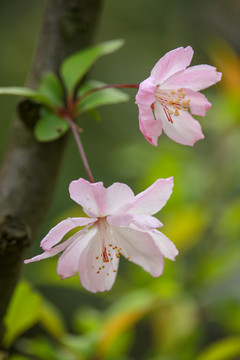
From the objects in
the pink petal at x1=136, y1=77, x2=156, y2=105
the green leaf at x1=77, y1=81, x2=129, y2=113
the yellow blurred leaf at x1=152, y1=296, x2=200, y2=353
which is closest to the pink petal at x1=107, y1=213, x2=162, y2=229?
the pink petal at x1=136, y1=77, x2=156, y2=105

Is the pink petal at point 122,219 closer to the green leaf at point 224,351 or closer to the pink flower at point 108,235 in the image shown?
the pink flower at point 108,235

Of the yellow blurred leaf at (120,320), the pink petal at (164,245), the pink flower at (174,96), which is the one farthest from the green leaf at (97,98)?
the yellow blurred leaf at (120,320)

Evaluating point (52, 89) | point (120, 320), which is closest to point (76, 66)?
point (52, 89)

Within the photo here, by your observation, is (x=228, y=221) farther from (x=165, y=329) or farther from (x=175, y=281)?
(x=165, y=329)

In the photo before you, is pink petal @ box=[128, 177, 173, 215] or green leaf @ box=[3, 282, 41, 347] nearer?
pink petal @ box=[128, 177, 173, 215]

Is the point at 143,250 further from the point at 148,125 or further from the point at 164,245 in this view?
the point at 148,125

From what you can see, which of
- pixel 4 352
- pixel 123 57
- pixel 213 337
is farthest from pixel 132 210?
pixel 123 57

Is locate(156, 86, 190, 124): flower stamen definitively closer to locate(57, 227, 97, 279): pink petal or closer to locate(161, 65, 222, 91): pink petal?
locate(161, 65, 222, 91): pink petal
